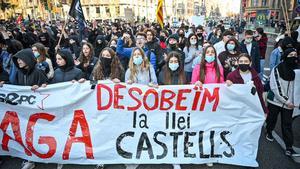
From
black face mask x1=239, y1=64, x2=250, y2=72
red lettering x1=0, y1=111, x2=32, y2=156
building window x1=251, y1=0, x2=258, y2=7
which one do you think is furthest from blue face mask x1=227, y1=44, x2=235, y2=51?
building window x1=251, y1=0, x2=258, y2=7

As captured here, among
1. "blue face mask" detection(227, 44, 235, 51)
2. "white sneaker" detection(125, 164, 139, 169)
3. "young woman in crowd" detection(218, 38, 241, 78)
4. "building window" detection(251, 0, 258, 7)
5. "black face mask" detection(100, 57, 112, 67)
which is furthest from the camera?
"building window" detection(251, 0, 258, 7)

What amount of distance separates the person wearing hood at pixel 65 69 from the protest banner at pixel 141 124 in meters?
0.46

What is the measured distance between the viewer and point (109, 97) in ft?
12.8

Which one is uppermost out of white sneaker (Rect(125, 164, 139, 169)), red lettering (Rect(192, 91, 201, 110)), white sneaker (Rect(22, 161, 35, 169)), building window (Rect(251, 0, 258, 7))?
building window (Rect(251, 0, 258, 7))

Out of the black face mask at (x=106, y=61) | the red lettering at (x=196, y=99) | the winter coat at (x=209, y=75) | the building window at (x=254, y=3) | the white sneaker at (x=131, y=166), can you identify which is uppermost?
the building window at (x=254, y=3)

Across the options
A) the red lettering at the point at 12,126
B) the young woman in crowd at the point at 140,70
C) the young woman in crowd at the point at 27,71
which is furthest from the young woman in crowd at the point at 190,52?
the red lettering at the point at 12,126

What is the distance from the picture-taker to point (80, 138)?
390 centimetres

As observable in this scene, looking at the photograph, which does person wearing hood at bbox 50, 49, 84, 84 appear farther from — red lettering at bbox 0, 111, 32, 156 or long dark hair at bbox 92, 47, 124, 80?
red lettering at bbox 0, 111, 32, 156

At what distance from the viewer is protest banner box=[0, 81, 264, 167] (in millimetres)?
3842

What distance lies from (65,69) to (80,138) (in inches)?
48.5

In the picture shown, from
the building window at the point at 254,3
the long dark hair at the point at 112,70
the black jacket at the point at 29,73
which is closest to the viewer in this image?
the black jacket at the point at 29,73

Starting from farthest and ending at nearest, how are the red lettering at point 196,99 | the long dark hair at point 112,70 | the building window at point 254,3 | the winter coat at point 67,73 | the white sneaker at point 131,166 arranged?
the building window at point 254,3, the long dark hair at point 112,70, the winter coat at point 67,73, the white sneaker at point 131,166, the red lettering at point 196,99

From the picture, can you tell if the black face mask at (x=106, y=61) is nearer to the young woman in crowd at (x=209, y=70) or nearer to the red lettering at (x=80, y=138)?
the red lettering at (x=80, y=138)

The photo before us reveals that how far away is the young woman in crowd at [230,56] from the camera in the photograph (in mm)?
5301
